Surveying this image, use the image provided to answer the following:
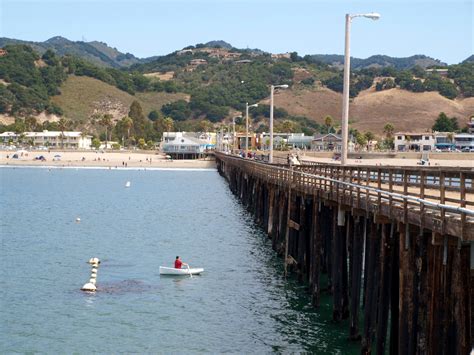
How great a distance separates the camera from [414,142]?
172750mm

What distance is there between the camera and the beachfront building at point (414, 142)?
170m

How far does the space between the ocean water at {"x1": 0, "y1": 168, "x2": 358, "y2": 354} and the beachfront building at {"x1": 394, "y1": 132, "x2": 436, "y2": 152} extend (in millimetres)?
102821

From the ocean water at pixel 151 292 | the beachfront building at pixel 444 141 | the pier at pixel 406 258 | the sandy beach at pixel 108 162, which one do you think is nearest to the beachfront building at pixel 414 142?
the beachfront building at pixel 444 141

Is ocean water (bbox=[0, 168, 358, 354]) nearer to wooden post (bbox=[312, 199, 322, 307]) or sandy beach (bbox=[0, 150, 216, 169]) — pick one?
wooden post (bbox=[312, 199, 322, 307])

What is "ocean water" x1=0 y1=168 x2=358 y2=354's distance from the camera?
2861 centimetres

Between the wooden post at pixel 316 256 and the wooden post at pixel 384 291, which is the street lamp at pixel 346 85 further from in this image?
the wooden post at pixel 384 291

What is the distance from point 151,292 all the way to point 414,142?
5604 inches

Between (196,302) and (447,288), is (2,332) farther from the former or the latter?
(447,288)

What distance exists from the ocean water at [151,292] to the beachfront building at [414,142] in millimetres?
102821

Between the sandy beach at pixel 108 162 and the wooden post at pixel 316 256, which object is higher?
the wooden post at pixel 316 256

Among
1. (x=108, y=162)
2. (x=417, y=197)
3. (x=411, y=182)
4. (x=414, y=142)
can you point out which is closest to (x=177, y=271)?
(x=411, y=182)

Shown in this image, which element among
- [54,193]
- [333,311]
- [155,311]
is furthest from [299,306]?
[54,193]

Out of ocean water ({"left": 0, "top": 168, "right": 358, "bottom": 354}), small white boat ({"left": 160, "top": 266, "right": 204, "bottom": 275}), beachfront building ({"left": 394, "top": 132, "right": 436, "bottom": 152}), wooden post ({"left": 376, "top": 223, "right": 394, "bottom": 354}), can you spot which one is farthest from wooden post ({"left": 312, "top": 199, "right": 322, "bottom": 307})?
beachfront building ({"left": 394, "top": 132, "right": 436, "bottom": 152})

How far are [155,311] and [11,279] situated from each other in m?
10.5
